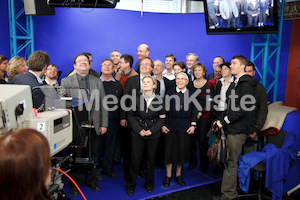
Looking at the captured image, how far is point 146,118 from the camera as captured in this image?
3316mm

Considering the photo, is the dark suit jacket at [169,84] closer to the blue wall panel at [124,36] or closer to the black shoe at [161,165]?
the black shoe at [161,165]

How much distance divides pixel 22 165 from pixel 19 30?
15.3 feet

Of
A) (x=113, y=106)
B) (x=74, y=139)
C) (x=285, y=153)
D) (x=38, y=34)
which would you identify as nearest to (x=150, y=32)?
(x=38, y=34)

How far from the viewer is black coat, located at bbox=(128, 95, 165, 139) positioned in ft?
10.8

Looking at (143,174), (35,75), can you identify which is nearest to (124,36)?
(143,174)

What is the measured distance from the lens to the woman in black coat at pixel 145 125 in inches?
129

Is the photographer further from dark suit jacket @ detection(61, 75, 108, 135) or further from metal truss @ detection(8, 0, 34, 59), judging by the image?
metal truss @ detection(8, 0, 34, 59)

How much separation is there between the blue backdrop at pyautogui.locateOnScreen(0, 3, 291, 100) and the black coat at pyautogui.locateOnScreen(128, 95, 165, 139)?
99.7 inches

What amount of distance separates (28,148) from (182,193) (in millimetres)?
2861

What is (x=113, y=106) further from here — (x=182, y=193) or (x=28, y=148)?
(x=28, y=148)

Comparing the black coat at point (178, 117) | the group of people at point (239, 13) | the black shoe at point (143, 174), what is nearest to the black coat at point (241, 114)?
the black coat at point (178, 117)

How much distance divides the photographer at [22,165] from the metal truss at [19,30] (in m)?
4.18

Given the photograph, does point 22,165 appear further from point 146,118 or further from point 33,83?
point 146,118

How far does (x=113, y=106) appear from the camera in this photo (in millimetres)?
3691
